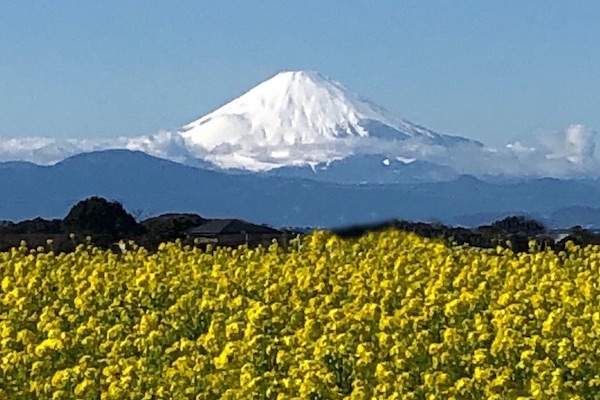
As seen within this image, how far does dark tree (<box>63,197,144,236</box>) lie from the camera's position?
34000 millimetres

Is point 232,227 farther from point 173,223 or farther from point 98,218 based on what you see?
point 98,218

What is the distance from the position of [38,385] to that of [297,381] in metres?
1.30

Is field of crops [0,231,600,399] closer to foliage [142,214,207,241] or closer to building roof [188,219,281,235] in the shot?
foliage [142,214,207,241]

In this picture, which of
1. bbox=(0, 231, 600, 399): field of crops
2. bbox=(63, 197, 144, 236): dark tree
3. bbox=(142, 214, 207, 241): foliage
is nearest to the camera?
bbox=(0, 231, 600, 399): field of crops

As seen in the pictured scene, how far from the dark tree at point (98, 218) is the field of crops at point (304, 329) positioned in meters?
19.4

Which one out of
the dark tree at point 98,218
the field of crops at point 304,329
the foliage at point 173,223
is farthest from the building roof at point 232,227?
the field of crops at point 304,329

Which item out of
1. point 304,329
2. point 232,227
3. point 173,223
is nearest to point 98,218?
point 173,223

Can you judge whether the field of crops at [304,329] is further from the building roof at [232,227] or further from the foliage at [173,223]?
the building roof at [232,227]

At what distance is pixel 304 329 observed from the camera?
9.40 meters

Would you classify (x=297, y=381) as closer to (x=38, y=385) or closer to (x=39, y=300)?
(x=38, y=385)

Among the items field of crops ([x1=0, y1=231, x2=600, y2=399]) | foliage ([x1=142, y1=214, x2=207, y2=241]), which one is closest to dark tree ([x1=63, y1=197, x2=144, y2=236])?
foliage ([x1=142, y1=214, x2=207, y2=241])

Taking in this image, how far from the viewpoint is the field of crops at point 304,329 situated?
786 cm

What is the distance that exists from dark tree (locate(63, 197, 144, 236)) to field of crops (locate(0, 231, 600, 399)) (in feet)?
63.7

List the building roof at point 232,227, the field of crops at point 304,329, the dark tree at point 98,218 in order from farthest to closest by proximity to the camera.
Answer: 1. the building roof at point 232,227
2. the dark tree at point 98,218
3. the field of crops at point 304,329
